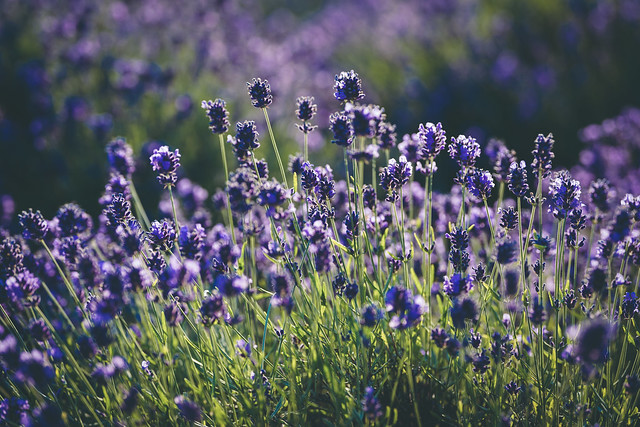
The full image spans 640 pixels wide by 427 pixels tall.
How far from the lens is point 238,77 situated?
672 centimetres

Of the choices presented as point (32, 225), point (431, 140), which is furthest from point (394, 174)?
point (32, 225)

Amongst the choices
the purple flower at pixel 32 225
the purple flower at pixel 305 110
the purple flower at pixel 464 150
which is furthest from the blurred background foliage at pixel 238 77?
the purple flower at pixel 464 150

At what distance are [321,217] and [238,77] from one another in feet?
16.2

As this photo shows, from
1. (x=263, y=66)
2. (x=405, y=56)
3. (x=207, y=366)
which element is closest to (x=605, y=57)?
(x=405, y=56)

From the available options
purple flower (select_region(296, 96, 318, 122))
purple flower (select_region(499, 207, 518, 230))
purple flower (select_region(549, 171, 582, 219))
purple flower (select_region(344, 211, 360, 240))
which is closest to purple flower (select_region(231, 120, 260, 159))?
purple flower (select_region(296, 96, 318, 122))

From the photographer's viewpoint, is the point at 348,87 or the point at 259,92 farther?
the point at 259,92

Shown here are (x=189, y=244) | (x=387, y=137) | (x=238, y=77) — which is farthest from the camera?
(x=238, y=77)

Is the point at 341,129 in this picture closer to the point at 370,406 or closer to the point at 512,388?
the point at 370,406

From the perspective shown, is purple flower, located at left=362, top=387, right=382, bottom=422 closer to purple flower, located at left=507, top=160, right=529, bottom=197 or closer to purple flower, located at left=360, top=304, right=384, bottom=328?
purple flower, located at left=360, top=304, right=384, bottom=328

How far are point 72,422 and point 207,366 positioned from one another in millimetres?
600

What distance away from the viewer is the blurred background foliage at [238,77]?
5.14 m

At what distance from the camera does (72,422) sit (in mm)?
2281

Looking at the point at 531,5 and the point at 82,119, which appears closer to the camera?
the point at 82,119

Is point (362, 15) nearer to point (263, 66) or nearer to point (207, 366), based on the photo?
point (263, 66)
